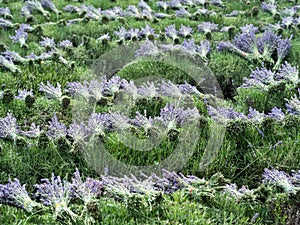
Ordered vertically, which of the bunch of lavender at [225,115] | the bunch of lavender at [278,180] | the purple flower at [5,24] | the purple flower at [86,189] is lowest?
the purple flower at [5,24]

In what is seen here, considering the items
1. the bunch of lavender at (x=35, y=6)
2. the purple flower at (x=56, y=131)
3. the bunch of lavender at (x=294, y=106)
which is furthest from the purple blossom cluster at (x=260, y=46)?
the bunch of lavender at (x=35, y=6)

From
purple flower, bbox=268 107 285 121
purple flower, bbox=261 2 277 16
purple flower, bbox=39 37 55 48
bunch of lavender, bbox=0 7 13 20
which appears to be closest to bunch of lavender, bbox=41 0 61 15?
bunch of lavender, bbox=0 7 13 20

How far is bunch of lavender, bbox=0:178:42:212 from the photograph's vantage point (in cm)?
374

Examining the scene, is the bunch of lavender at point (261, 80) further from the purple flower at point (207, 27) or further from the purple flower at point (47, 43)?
the purple flower at point (47, 43)

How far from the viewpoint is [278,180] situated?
4051 mm

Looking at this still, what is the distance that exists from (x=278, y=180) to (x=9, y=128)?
98.2 inches

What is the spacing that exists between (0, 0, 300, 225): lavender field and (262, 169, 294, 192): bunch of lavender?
0.01 metres

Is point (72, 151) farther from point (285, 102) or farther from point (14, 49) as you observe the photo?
point (14, 49)

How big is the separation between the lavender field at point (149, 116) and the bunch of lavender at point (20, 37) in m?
0.02

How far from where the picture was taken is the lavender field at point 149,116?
3834 mm

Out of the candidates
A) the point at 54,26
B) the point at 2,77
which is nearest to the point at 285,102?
the point at 2,77

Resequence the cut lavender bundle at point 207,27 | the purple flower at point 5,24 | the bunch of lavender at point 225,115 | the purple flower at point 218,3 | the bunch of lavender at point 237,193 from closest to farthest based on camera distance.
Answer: the bunch of lavender at point 237,193, the bunch of lavender at point 225,115, the cut lavender bundle at point 207,27, the purple flower at point 5,24, the purple flower at point 218,3

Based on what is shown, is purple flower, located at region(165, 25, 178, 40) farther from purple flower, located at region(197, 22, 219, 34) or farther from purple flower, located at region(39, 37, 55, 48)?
purple flower, located at region(39, 37, 55, 48)

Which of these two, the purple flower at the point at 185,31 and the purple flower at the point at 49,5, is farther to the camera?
the purple flower at the point at 49,5
